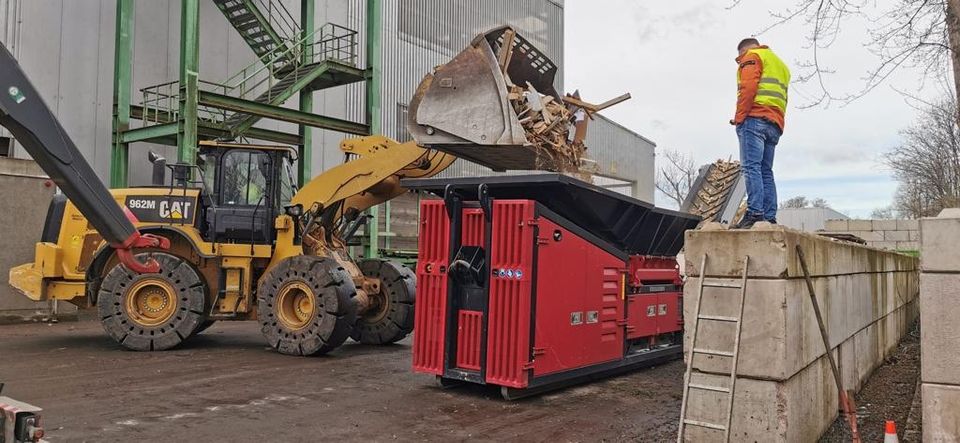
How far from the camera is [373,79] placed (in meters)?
17.8

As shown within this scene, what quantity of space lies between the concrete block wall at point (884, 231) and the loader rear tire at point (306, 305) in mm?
12304

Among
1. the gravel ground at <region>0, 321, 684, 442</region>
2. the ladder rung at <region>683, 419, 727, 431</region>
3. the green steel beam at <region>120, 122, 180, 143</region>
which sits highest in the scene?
the green steel beam at <region>120, 122, 180, 143</region>

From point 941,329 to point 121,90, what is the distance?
15064 millimetres

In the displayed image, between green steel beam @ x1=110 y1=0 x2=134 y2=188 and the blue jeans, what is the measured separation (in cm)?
1327

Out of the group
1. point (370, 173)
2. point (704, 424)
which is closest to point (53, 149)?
point (704, 424)

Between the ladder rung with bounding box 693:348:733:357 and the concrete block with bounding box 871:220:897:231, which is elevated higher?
the concrete block with bounding box 871:220:897:231

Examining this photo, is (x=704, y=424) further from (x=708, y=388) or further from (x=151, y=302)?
(x=151, y=302)

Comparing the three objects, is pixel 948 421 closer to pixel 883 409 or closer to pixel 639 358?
pixel 883 409

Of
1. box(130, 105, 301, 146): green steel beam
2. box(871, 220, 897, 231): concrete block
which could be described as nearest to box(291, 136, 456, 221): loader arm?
box(130, 105, 301, 146): green steel beam

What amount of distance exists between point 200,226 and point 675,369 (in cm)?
694

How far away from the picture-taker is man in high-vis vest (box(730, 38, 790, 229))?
224 inches

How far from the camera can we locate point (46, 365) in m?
8.41

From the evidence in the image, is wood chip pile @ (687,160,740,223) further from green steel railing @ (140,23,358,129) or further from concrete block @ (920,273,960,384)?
green steel railing @ (140,23,358,129)

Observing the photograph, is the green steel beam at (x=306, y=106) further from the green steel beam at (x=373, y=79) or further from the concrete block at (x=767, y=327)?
the concrete block at (x=767, y=327)
